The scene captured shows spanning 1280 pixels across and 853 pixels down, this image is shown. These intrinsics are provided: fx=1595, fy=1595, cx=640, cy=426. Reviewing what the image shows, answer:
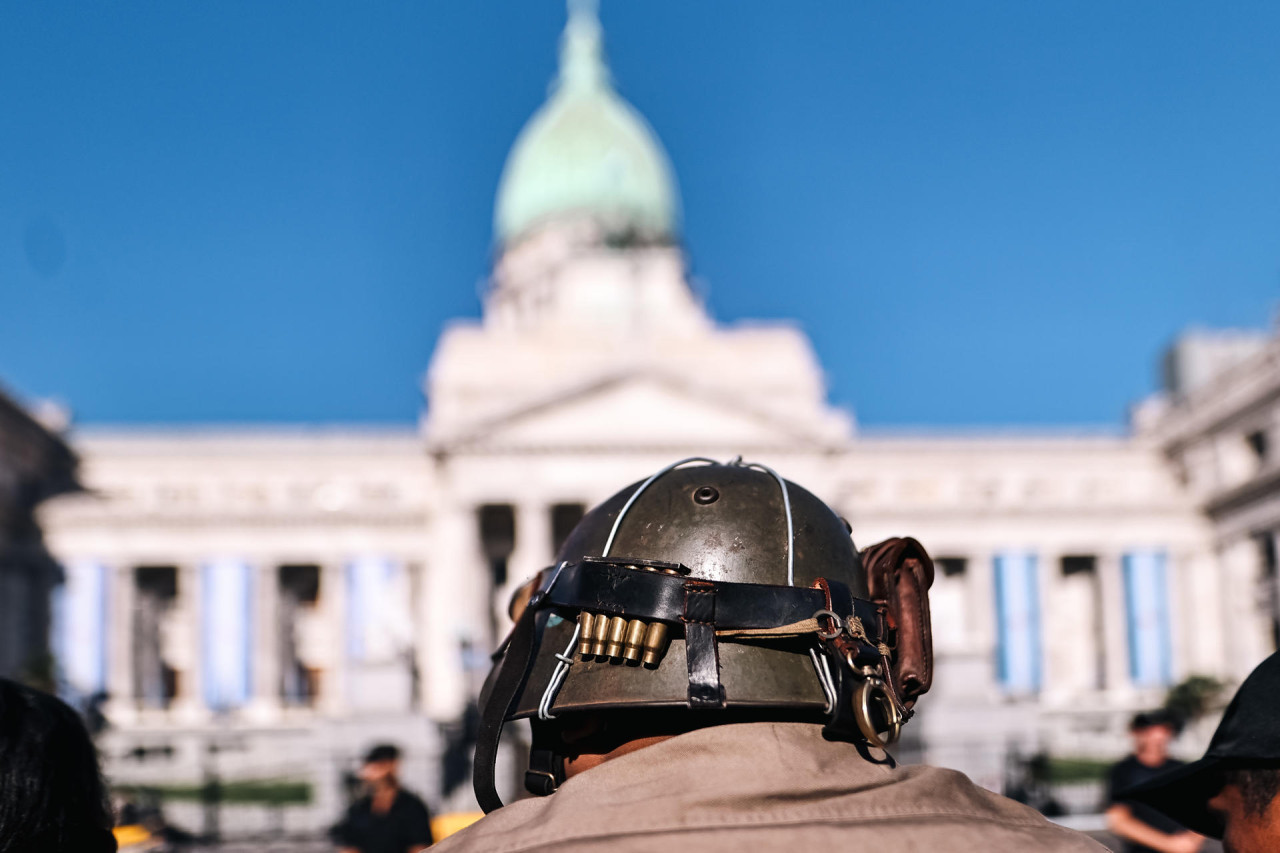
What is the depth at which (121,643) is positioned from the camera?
63625 mm

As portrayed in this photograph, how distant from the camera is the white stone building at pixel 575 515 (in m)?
60.2

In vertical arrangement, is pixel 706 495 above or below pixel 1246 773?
above

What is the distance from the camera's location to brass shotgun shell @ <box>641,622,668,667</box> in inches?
122

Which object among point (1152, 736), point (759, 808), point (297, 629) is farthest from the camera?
point (297, 629)

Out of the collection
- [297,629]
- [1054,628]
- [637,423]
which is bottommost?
[1054,628]

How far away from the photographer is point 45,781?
3.38 m

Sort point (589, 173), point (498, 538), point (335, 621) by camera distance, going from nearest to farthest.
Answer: point (335, 621)
point (498, 538)
point (589, 173)

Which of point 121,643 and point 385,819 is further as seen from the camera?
point 121,643

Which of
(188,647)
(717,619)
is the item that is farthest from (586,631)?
(188,647)

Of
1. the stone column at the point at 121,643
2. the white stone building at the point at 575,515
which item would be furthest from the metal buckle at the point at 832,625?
the stone column at the point at 121,643

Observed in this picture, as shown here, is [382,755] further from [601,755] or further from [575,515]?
[575,515]

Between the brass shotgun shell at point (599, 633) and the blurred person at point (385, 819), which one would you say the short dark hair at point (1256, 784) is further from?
the blurred person at point (385, 819)

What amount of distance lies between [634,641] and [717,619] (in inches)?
6.6

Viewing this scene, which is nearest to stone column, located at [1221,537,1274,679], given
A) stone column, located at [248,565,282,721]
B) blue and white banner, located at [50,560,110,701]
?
stone column, located at [248,565,282,721]
